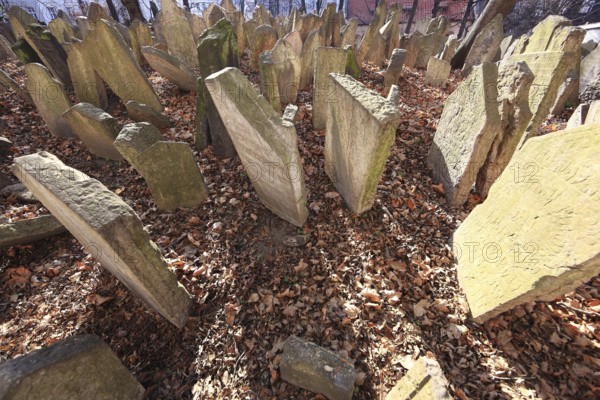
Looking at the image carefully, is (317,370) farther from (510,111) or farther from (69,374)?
(510,111)

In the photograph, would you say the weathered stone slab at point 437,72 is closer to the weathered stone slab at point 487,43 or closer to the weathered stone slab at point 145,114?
the weathered stone slab at point 487,43

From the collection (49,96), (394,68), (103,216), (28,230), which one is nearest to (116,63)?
(49,96)

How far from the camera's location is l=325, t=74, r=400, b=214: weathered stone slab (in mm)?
2564

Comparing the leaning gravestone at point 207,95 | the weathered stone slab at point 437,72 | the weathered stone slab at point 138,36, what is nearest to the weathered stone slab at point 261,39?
the leaning gravestone at point 207,95

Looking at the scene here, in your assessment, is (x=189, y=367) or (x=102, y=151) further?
(x=102, y=151)

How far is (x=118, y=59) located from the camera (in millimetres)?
4816

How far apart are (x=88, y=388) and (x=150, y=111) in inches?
178

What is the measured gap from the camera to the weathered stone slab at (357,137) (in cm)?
256

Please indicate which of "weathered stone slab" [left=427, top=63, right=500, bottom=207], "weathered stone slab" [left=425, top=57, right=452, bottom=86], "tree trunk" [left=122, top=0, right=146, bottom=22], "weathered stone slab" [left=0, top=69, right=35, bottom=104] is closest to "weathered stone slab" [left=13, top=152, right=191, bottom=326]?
"weathered stone slab" [left=427, top=63, right=500, bottom=207]

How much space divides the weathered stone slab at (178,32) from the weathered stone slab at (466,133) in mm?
7348

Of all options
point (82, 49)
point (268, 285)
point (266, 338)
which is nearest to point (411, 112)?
point (268, 285)

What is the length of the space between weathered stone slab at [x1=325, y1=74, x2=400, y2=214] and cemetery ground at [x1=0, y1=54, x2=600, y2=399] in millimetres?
384

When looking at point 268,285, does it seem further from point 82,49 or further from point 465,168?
point 82,49

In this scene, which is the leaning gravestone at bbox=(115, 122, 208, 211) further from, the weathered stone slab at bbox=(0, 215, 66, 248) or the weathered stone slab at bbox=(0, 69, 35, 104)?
the weathered stone slab at bbox=(0, 69, 35, 104)
